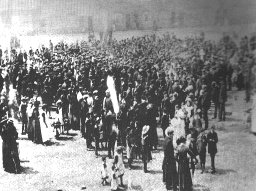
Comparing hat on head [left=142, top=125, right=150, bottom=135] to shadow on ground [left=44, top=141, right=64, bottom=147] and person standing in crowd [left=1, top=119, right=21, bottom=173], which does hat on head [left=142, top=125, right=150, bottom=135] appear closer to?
shadow on ground [left=44, top=141, right=64, bottom=147]

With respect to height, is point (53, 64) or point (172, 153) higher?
point (53, 64)

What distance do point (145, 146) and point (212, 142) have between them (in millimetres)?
1333

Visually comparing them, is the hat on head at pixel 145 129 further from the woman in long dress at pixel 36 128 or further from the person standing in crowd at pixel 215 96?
the woman in long dress at pixel 36 128

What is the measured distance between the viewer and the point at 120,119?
10055 millimetres

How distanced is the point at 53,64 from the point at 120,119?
569cm

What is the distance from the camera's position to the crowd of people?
909 centimetres

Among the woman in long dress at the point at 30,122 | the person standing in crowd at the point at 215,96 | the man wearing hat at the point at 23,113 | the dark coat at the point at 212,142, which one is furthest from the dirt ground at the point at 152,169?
the man wearing hat at the point at 23,113

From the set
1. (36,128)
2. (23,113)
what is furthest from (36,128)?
(23,113)

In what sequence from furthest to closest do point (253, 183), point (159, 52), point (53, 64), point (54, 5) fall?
point (53, 64), point (159, 52), point (54, 5), point (253, 183)

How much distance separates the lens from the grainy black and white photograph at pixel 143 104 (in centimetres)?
881

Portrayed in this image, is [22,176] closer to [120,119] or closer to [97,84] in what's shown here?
[120,119]

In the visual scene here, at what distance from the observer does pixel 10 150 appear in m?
9.78

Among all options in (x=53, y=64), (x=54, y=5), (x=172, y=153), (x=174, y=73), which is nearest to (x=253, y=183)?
(x=172, y=153)

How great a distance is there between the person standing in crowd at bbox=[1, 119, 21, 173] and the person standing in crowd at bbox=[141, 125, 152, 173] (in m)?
2.60
